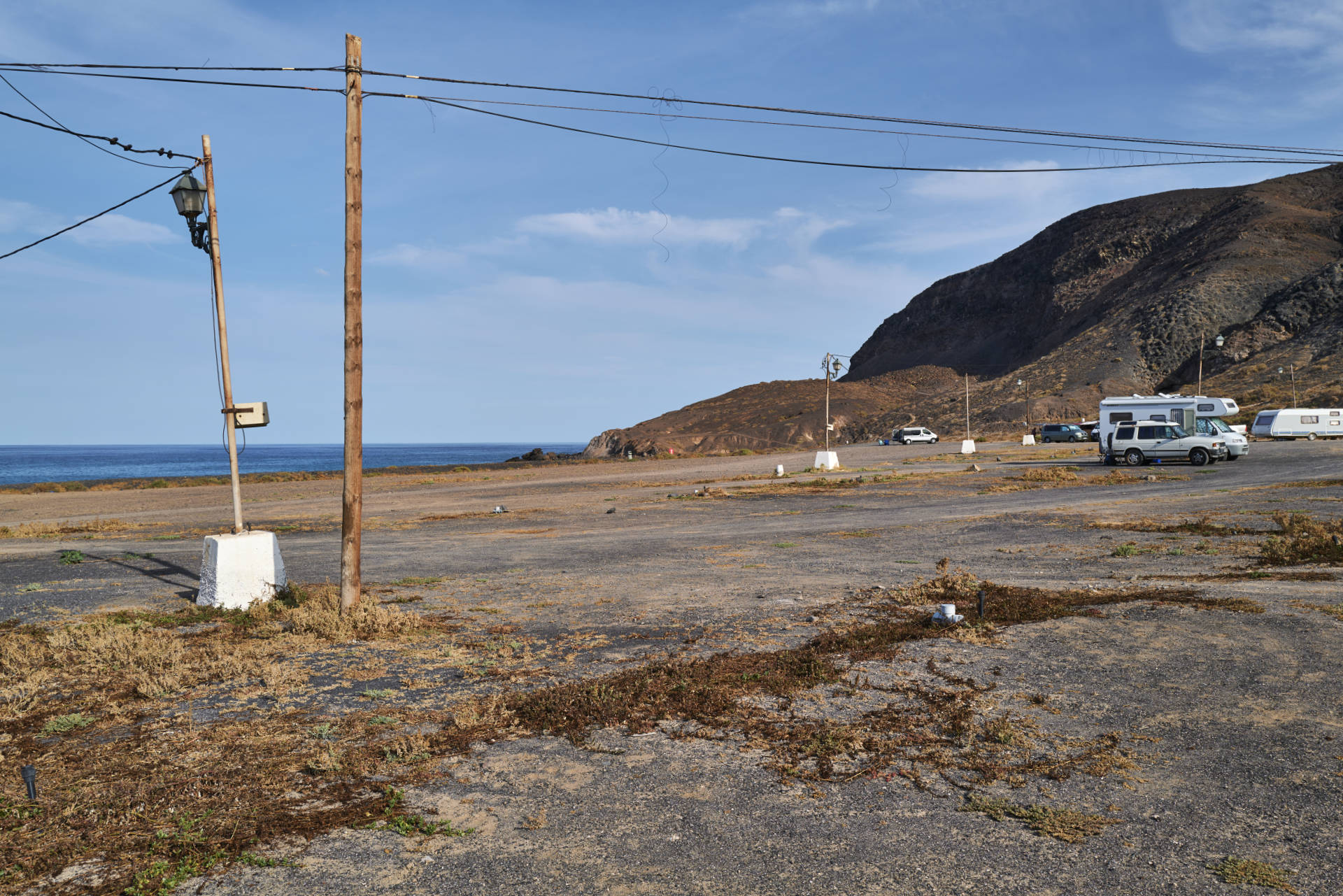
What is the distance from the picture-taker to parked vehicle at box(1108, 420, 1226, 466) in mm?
34656

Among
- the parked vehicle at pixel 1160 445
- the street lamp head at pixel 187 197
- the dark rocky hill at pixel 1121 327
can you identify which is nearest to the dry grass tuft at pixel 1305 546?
the street lamp head at pixel 187 197

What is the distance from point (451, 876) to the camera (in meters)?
4.05

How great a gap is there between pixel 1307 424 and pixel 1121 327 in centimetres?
6853

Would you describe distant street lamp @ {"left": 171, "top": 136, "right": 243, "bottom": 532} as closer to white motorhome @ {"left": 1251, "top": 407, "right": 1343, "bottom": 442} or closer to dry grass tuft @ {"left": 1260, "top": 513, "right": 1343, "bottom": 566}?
dry grass tuft @ {"left": 1260, "top": 513, "right": 1343, "bottom": 566}

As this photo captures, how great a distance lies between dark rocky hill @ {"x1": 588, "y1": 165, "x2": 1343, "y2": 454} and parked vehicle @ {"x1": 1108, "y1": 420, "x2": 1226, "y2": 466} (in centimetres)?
4517

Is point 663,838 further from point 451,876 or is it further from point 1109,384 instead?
point 1109,384

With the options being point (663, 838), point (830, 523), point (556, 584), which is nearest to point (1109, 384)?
point (830, 523)

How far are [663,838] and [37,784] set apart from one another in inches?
161

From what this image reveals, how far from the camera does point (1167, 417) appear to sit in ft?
130

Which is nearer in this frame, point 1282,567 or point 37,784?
point 37,784

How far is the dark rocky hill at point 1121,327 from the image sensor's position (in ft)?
313

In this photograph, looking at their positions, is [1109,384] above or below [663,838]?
above

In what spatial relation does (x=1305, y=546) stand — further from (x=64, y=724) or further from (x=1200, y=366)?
(x=1200, y=366)

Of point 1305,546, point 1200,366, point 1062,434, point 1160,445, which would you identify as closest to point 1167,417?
point 1160,445
